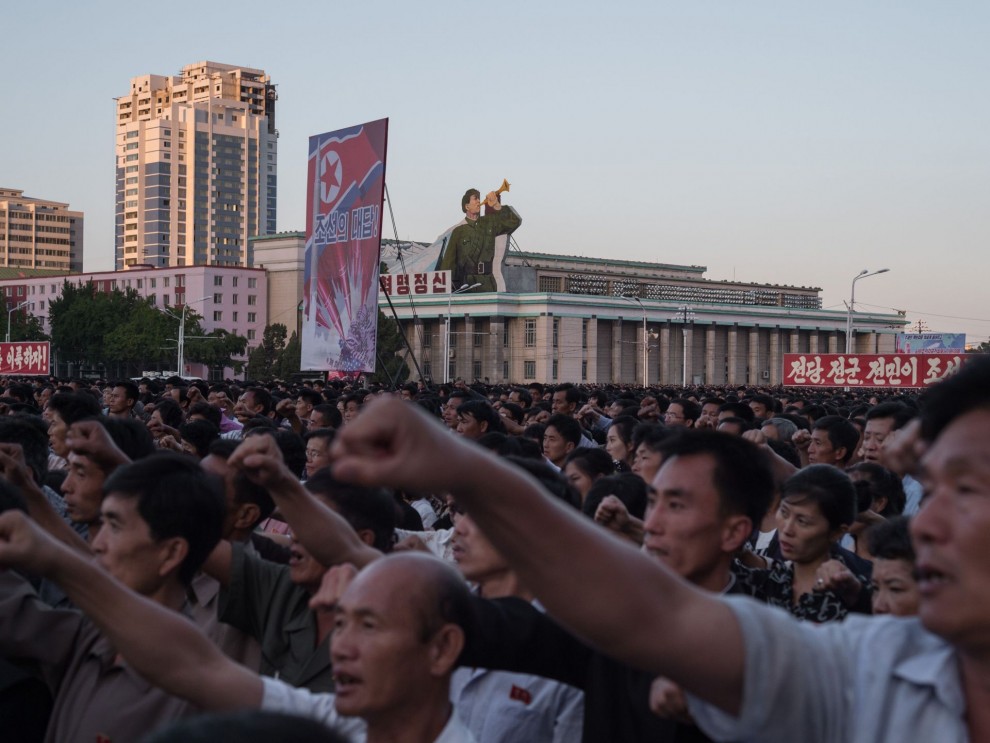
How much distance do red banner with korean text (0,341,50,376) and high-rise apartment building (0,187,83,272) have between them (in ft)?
458

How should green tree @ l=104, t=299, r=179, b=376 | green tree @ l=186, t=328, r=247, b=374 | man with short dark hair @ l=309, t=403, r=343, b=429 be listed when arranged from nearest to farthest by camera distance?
man with short dark hair @ l=309, t=403, r=343, b=429
green tree @ l=104, t=299, r=179, b=376
green tree @ l=186, t=328, r=247, b=374

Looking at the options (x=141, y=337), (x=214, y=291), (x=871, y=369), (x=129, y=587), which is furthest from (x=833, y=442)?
(x=214, y=291)

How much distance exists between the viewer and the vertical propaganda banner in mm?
18469

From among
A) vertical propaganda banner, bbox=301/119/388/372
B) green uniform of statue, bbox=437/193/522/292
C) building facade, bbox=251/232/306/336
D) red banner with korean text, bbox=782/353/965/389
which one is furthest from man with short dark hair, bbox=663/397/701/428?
building facade, bbox=251/232/306/336

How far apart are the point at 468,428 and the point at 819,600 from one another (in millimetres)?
5473

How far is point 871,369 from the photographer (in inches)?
898

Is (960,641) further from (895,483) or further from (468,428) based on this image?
(468,428)

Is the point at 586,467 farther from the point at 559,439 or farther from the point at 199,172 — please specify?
the point at 199,172

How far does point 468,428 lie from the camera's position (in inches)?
363

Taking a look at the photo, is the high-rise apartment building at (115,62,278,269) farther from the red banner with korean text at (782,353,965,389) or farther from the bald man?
the bald man

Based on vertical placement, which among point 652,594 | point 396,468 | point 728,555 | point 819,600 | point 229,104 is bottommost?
point 819,600

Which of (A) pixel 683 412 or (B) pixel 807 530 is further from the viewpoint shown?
(A) pixel 683 412

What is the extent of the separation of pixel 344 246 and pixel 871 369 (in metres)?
10.3

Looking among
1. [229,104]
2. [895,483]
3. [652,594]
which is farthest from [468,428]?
[229,104]
